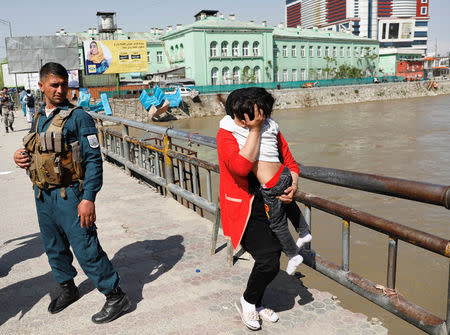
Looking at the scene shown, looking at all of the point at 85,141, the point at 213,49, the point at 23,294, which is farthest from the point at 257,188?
the point at 213,49

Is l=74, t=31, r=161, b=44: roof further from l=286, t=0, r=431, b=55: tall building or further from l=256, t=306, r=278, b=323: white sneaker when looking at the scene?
l=286, t=0, r=431, b=55: tall building

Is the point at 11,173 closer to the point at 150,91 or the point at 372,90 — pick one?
the point at 150,91

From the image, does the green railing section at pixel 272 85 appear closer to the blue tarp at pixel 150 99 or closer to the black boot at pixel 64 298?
the blue tarp at pixel 150 99

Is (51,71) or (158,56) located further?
(158,56)

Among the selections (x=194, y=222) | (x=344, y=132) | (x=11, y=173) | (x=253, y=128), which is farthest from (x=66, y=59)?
(x=253, y=128)

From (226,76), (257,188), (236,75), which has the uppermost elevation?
(236,75)

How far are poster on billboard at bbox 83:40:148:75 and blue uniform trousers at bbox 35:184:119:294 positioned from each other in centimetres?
3897

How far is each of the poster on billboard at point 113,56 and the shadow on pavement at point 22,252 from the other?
37.2 metres

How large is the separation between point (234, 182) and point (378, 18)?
144 metres

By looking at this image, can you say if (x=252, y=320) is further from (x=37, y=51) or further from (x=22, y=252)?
(x=37, y=51)

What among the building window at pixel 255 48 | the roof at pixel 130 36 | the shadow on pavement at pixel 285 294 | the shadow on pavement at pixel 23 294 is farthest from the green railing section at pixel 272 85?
the shadow on pavement at pixel 285 294

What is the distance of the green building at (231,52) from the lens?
5019 centimetres

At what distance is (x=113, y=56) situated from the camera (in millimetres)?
39531

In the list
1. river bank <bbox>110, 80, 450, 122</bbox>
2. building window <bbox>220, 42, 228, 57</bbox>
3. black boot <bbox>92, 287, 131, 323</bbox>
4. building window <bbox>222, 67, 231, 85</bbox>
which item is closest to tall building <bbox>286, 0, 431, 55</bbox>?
river bank <bbox>110, 80, 450, 122</bbox>
